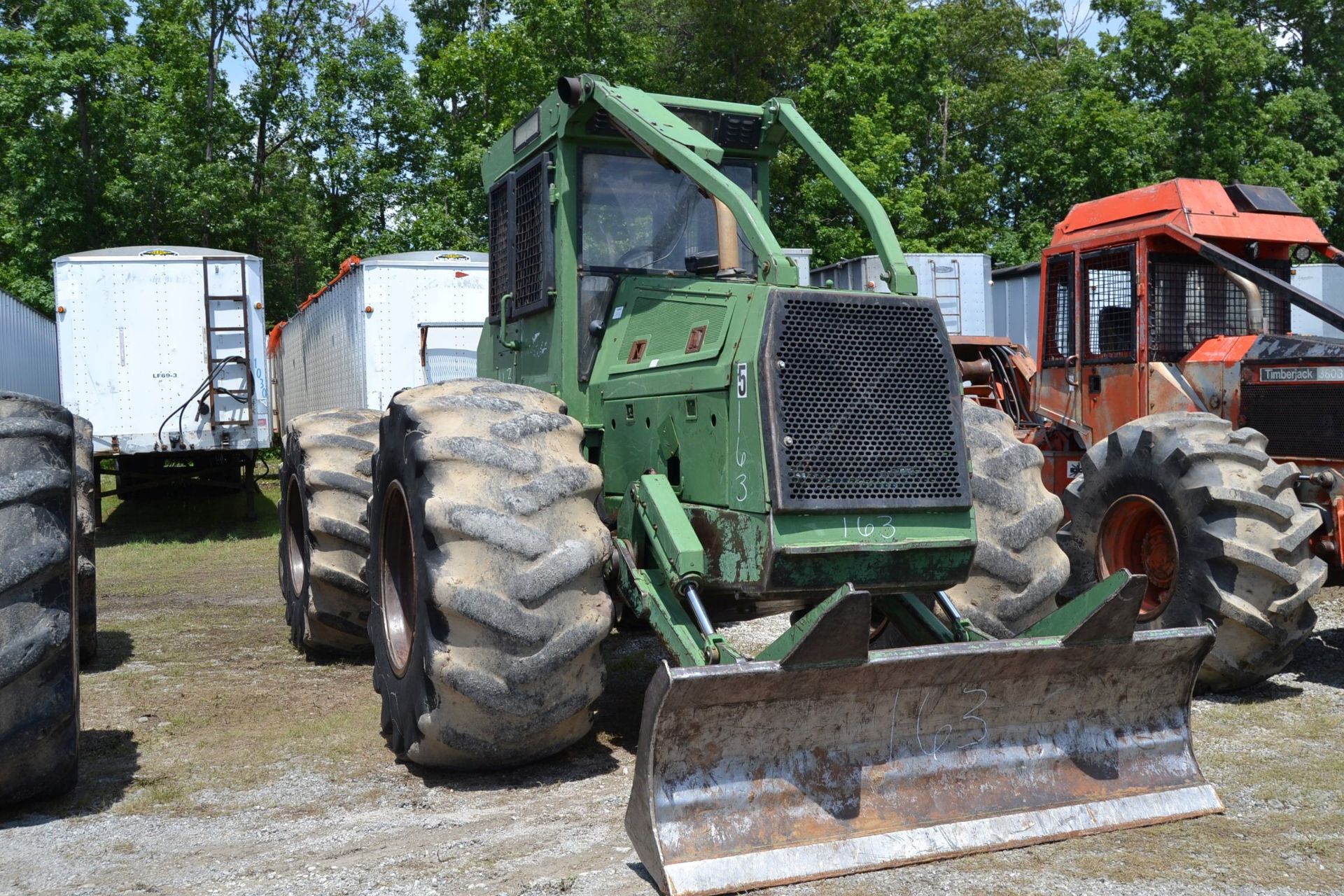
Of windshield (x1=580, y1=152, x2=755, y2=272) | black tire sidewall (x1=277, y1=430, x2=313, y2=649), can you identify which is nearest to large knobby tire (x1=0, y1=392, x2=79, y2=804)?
black tire sidewall (x1=277, y1=430, x2=313, y2=649)

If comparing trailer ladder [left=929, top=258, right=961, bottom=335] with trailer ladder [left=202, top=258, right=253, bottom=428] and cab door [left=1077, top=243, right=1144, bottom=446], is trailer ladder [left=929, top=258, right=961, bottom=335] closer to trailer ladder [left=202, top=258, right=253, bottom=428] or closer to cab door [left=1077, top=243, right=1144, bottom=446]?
cab door [left=1077, top=243, right=1144, bottom=446]

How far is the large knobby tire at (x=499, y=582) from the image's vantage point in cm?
439

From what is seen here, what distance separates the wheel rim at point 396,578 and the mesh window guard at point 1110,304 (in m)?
5.28

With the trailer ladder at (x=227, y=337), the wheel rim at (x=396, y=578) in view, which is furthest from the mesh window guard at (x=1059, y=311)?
the trailer ladder at (x=227, y=337)

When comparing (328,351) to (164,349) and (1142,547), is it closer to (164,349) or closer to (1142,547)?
(164,349)

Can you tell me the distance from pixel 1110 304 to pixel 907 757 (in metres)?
5.25

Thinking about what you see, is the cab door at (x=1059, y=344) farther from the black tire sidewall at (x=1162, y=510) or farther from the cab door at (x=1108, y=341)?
the black tire sidewall at (x=1162, y=510)

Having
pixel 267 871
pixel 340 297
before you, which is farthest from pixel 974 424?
pixel 340 297

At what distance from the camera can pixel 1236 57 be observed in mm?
25266

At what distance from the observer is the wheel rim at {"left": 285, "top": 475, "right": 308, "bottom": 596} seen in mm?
7688

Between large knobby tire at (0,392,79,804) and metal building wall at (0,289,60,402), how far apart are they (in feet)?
43.7

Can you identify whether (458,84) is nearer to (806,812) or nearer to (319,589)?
(319,589)

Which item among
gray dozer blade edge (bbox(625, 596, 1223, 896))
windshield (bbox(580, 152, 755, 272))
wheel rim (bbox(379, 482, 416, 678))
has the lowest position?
gray dozer blade edge (bbox(625, 596, 1223, 896))

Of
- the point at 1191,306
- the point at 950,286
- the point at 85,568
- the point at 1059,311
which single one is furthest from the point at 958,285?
the point at 85,568
